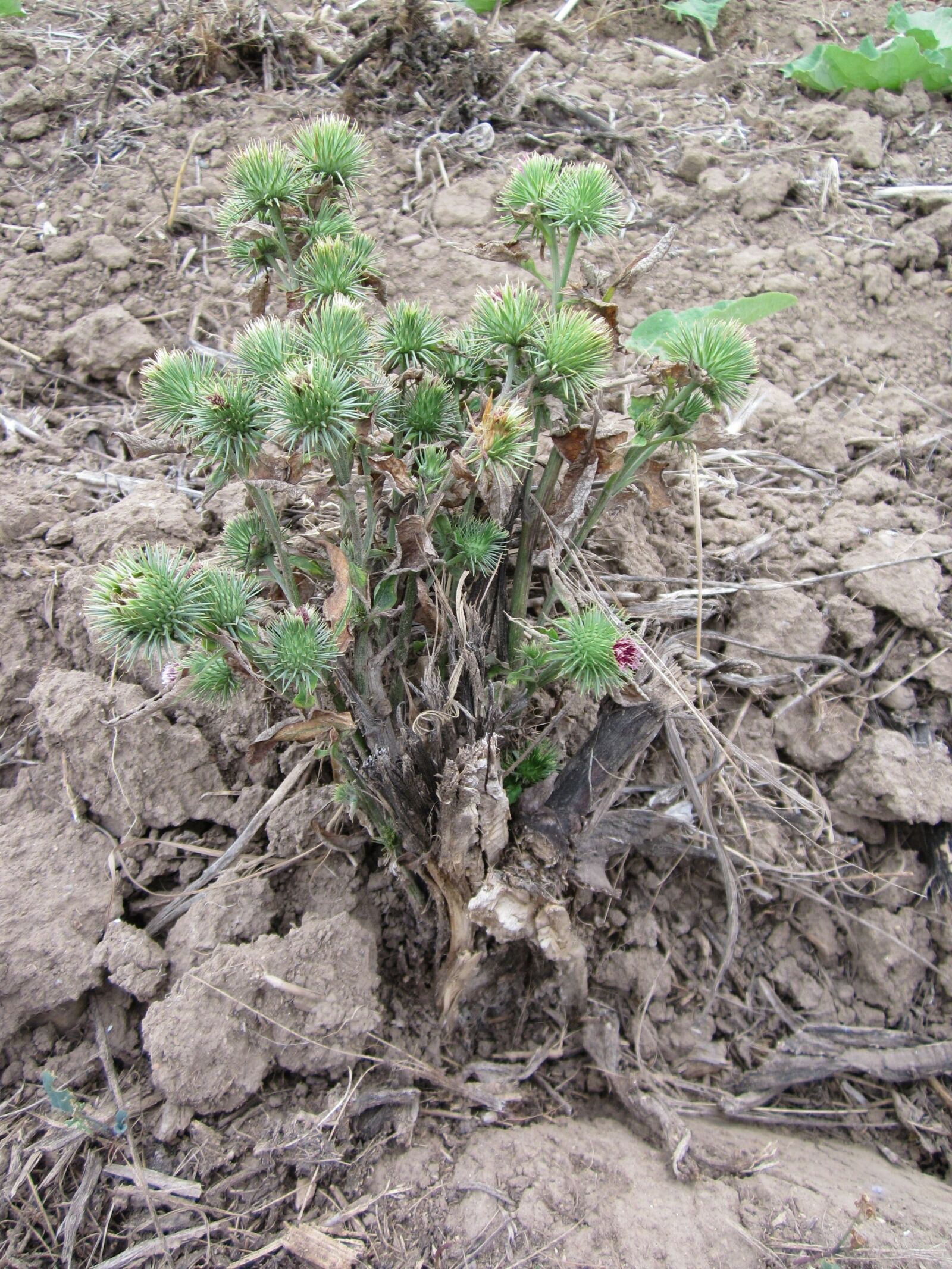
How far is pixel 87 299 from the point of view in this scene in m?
3.55

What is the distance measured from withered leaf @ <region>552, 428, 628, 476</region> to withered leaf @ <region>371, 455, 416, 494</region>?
40 cm

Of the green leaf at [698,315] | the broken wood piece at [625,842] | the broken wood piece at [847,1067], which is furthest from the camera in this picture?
the green leaf at [698,315]

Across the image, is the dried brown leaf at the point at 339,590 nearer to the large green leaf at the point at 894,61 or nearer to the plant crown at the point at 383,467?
the plant crown at the point at 383,467

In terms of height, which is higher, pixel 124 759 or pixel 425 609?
pixel 425 609

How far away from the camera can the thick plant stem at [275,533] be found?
5.55 ft

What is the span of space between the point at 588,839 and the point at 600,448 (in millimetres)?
1042

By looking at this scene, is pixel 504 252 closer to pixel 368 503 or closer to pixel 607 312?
pixel 607 312

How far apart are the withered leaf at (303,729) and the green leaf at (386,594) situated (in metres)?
0.26

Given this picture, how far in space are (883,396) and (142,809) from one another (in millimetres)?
3043

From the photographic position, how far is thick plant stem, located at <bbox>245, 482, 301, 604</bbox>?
5.55 ft

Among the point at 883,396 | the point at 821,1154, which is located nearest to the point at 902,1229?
the point at 821,1154

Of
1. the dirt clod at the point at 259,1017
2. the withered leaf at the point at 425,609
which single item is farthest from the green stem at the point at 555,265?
the dirt clod at the point at 259,1017

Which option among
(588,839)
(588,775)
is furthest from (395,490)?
(588,839)

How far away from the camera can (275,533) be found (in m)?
1.72
